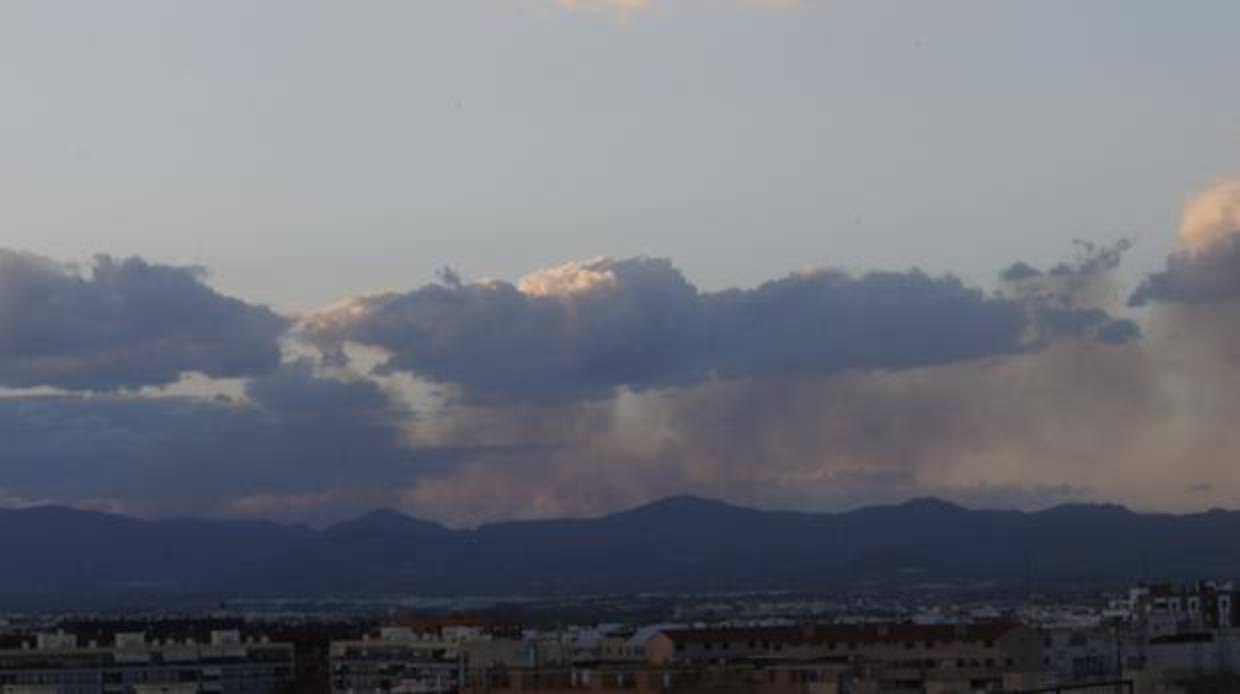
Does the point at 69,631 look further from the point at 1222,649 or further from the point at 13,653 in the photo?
the point at 1222,649

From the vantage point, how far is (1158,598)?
633 feet

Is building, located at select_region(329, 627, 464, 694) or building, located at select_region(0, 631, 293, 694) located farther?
building, located at select_region(0, 631, 293, 694)

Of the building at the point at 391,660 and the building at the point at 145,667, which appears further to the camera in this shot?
the building at the point at 145,667

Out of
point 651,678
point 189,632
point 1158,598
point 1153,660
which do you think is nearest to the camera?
point 651,678

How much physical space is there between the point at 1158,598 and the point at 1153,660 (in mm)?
50295

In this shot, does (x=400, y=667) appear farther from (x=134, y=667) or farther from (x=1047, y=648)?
(x=1047, y=648)

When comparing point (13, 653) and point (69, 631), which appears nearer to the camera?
point (13, 653)

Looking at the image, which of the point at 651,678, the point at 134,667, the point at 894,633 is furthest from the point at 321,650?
the point at 651,678

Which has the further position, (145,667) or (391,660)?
(145,667)

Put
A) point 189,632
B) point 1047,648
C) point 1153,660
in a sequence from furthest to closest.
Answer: point 189,632, point 1153,660, point 1047,648

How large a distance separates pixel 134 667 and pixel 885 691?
173 feet

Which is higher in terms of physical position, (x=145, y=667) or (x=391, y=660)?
(x=145, y=667)

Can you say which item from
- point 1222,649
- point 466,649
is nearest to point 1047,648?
point 1222,649

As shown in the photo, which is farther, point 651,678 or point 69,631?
point 69,631
